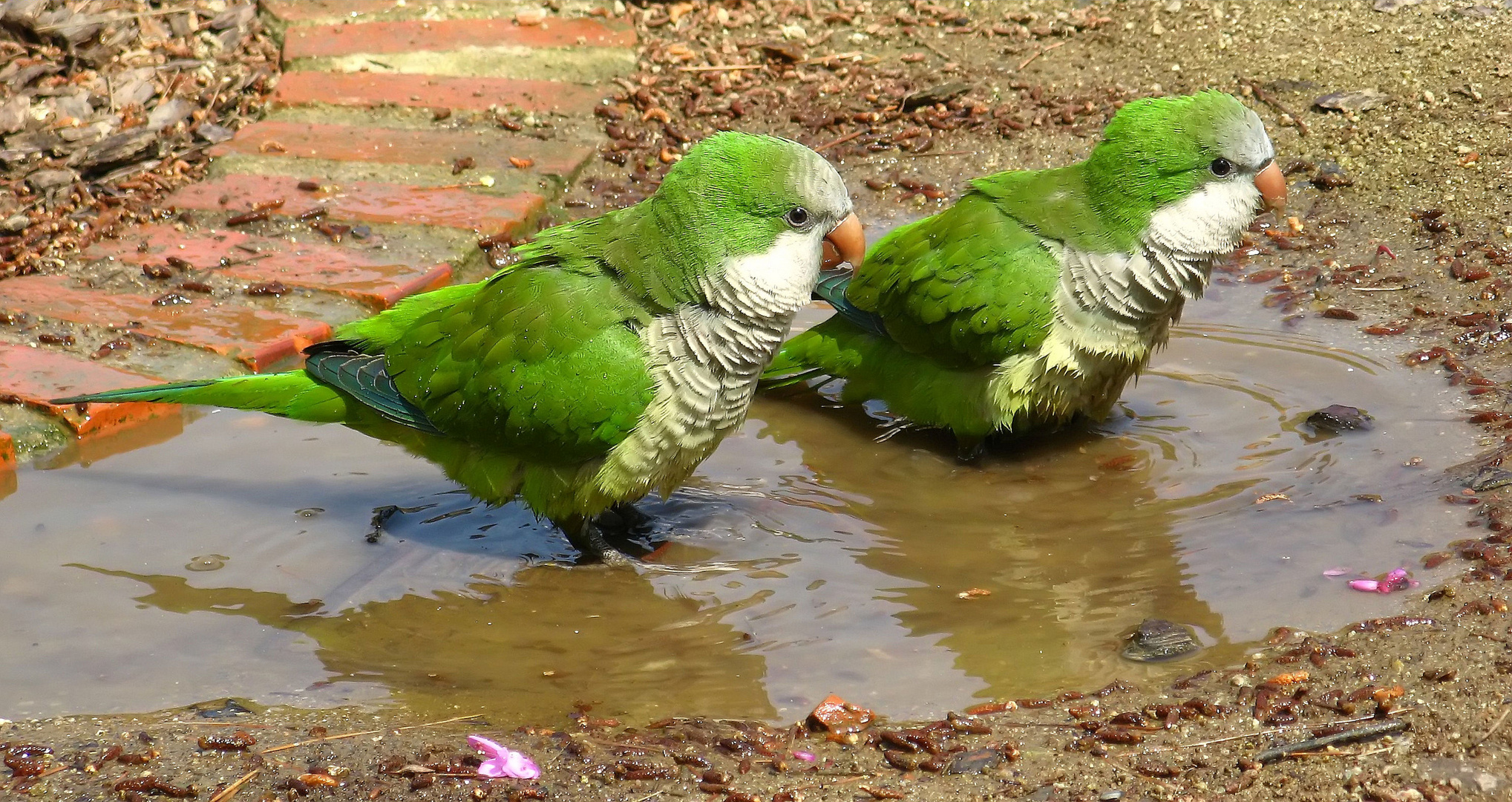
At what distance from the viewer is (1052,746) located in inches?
109

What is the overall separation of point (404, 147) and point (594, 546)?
271cm

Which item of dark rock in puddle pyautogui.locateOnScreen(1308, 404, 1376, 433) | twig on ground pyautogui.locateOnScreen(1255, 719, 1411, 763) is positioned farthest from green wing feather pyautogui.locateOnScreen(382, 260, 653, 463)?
dark rock in puddle pyautogui.locateOnScreen(1308, 404, 1376, 433)

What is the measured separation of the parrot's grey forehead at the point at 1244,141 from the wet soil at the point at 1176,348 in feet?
3.30

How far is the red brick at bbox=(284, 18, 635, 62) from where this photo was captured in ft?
20.8

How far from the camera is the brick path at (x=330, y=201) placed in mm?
4480

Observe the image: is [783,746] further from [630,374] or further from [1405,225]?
[1405,225]

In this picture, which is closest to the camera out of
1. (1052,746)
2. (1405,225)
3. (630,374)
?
(1052,746)

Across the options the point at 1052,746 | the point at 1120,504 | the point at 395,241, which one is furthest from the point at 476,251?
the point at 1052,746

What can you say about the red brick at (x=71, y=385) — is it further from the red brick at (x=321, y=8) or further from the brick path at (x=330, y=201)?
the red brick at (x=321, y=8)

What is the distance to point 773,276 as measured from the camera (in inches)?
140

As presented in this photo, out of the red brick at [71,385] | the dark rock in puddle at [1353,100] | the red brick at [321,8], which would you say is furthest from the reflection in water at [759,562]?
the red brick at [321,8]

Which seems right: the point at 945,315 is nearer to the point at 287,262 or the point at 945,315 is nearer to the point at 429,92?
the point at 287,262

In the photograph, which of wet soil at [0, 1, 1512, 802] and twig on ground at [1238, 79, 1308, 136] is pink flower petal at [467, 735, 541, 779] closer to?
wet soil at [0, 1, 1512, 802]

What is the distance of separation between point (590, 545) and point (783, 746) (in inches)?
50.6
